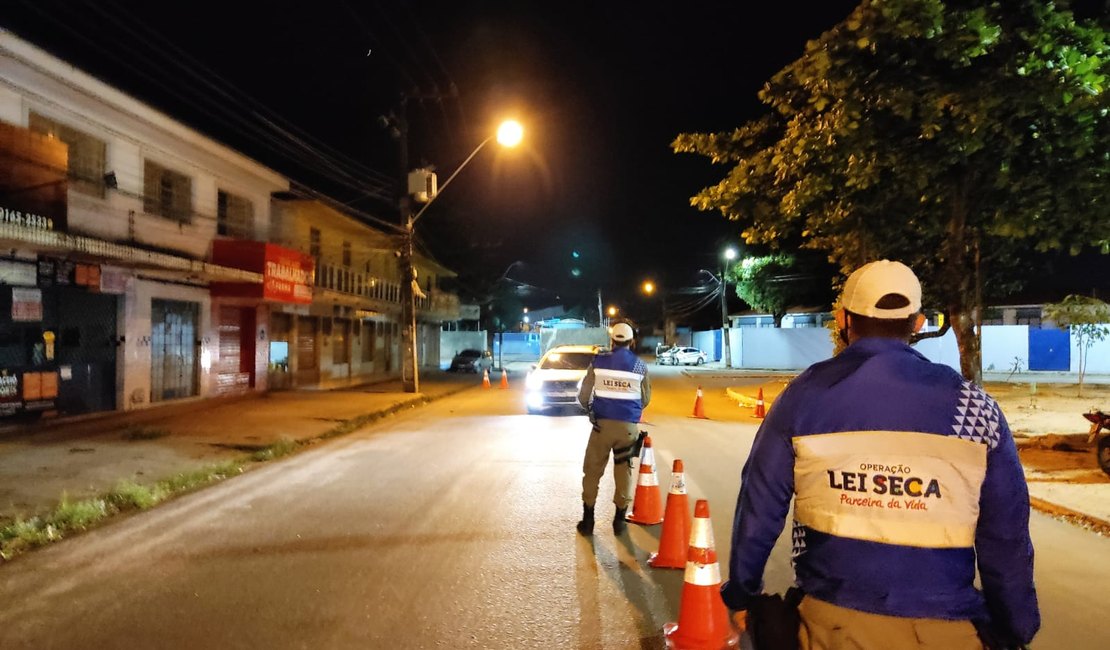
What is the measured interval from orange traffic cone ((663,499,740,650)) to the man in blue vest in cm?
237

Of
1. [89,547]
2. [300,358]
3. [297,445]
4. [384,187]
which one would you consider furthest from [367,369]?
[89,547]

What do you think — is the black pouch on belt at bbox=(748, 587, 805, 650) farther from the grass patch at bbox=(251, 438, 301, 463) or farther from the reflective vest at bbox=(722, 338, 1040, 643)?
the grass patch at bbox=(251, 438, 301, 463)

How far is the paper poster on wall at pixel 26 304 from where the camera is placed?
12617mm

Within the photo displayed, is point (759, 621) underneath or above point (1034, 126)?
underneath

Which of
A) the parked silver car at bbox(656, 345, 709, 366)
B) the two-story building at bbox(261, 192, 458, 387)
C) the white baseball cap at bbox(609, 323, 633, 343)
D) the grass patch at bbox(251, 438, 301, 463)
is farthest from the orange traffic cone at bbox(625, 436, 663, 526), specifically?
the parked silver car at bbox(656, 345, 709, 366)

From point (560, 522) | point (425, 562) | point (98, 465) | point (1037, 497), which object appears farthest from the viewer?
point (98, 465)

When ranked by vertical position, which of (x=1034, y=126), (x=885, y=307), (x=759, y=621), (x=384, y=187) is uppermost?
(x=384, y=187)

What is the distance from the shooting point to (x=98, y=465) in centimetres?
987

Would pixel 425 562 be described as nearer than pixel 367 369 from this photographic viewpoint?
Yes

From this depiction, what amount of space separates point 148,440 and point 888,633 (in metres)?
12.6

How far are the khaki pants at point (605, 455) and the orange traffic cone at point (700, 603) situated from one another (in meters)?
2.38

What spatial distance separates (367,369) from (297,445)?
18343mm

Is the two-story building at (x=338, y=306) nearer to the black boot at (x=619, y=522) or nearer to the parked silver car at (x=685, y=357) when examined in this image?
the black boot at (x=619, y=522)

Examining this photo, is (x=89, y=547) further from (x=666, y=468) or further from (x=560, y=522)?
(x=666, y=468)
